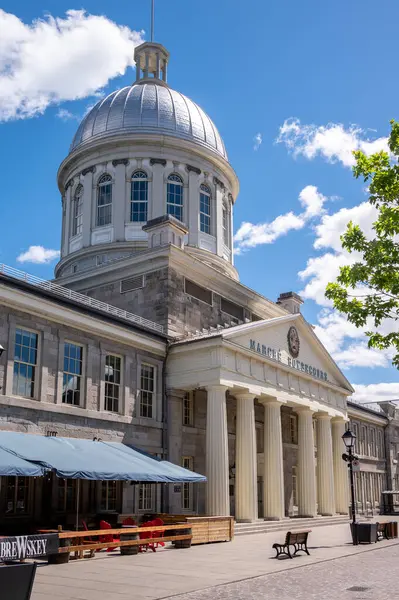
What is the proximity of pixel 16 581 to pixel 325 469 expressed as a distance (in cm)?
3263

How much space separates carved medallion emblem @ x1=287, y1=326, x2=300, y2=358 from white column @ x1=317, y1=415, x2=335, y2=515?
16.9 ft

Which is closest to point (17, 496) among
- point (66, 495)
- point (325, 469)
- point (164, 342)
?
point (66, 495)

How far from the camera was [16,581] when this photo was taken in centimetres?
794

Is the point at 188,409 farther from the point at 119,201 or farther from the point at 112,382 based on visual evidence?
the point at 119,201

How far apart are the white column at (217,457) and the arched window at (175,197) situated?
1525 centimetres

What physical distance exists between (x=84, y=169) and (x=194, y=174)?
683 centimetres

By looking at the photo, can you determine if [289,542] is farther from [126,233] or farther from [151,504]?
[126,233]

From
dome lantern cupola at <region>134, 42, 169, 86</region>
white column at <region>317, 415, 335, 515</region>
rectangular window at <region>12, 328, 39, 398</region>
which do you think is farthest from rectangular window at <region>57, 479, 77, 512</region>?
dome lantern cupola at <region>134, 42, 169, 86</region>

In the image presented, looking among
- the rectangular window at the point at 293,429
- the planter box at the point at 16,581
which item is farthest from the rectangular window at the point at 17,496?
the rectangular window at the point at 293,429

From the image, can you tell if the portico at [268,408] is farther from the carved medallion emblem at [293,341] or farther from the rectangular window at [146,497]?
the rectangular window at [146,497]

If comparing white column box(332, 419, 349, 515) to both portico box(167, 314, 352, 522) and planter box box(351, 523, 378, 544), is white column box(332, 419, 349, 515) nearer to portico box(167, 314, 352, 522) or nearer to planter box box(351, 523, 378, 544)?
portico box(167, 314, 352, 522)

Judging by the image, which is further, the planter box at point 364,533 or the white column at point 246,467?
the white column at point 246,467

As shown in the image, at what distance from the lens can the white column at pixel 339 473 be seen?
133ft

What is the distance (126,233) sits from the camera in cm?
4072
